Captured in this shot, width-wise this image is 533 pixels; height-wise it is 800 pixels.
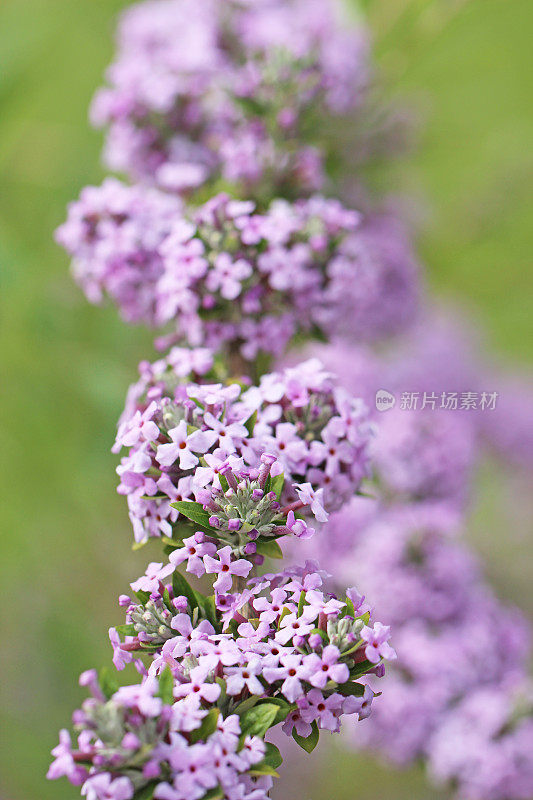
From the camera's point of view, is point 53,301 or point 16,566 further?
point 16,566

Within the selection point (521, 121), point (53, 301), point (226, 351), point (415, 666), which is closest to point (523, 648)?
point (415, 666)

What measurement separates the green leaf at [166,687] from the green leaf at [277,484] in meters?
0.20

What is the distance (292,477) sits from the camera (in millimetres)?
939

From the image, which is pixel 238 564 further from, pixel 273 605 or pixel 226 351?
pixel 226 351

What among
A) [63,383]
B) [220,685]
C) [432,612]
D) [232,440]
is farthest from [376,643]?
[63,383]

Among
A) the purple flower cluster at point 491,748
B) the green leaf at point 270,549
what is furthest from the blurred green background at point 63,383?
the purple flower cluster at point 491,748

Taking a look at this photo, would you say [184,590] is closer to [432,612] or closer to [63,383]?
[432,612]

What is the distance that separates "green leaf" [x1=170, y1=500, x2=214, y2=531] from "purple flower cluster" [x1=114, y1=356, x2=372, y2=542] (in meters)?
0.01

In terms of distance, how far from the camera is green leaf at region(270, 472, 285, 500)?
813mm

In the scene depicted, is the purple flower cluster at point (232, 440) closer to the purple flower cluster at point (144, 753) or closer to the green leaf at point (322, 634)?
the green leaf at point (322, 634)

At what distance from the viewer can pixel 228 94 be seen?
1437mm

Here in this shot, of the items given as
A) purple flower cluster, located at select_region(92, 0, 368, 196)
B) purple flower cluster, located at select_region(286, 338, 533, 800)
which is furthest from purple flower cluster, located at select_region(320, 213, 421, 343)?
A: purple flower cluster, located at select_region(92, 0, 368, 196)

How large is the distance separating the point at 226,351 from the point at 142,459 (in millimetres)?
401

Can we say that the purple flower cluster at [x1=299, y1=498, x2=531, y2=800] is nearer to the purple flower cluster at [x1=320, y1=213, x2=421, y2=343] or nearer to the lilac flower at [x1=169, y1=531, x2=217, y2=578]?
the purple flower cluster at [x1=320, y1=213, x2=421, y2=343]
